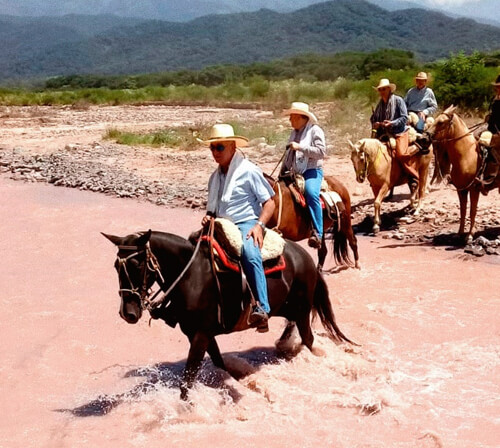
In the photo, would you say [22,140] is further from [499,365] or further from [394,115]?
[499,365]

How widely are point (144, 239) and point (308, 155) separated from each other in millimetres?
3316

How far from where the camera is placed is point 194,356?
5.60 metres

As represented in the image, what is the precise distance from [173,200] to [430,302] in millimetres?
7440

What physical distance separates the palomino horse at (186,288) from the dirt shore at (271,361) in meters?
0.60

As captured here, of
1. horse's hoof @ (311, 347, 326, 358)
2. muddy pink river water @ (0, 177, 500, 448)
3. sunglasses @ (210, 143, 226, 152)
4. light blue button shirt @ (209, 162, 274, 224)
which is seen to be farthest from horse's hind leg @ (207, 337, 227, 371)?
sunglasses @ (210, 143, 226, 152)

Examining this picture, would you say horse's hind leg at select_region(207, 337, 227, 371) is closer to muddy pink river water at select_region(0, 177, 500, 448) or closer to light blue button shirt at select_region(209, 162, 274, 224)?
muddy pink river water at select_region(0, 177, 500, 448)

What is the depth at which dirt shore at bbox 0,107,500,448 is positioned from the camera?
5.75m

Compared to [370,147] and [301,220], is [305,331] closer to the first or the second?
[301,220]

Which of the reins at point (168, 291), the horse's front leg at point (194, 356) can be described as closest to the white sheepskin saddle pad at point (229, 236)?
the reins at point (168, 291)

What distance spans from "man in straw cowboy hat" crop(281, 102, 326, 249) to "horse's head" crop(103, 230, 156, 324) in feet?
10.5

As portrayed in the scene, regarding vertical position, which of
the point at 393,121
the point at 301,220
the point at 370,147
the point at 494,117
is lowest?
the point at 301,220

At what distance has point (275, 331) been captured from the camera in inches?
313

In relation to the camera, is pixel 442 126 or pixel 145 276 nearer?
pixel 145 276

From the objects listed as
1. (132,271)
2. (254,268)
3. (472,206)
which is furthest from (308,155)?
(472,206)
